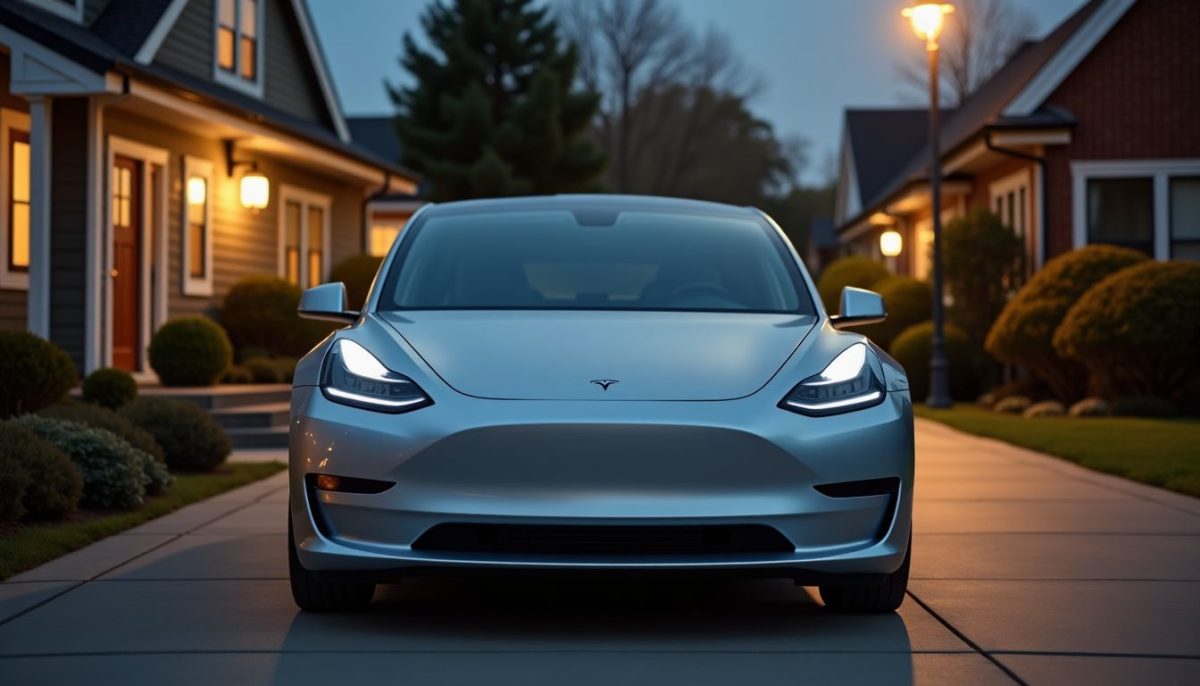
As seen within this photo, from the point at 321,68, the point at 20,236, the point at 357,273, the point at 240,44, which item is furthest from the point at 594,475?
the point at 321,68

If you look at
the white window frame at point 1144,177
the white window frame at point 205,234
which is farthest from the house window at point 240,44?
the white window frame at point 1144,177

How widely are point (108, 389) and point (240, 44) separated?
9.02m

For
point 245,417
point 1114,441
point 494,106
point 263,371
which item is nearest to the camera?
point 1114,441

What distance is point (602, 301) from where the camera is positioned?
584 cm

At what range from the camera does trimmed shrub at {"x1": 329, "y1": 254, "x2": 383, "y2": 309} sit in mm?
21719

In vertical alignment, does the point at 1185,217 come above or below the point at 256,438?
above

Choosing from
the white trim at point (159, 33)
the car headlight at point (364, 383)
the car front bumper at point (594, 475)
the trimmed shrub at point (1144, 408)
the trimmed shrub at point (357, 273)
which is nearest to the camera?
the car front bumper at point (594, 475)

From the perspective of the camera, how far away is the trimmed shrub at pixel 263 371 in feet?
54.4

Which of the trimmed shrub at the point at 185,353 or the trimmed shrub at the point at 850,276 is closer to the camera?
the trimmed shrub at the point at 185,353

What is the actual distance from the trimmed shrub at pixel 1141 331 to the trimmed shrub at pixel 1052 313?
1.15 feet

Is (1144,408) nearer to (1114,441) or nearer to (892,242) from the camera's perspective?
(1114,441)

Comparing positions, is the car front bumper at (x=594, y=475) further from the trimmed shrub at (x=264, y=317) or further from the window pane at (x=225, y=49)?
the window pane at (x=225, y=49)

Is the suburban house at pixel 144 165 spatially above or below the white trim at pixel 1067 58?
below

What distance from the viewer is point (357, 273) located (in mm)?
21812
